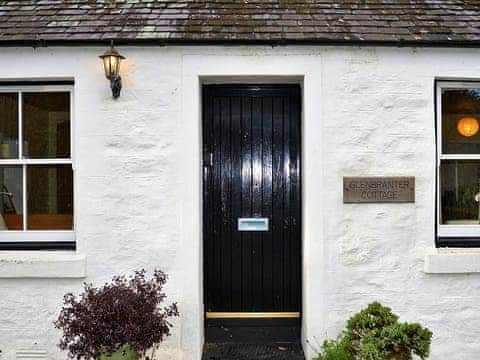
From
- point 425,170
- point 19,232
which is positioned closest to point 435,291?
point 425,170

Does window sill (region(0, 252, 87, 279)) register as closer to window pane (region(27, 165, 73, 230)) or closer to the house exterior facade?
the house exterior facade

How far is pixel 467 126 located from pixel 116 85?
3777 mm

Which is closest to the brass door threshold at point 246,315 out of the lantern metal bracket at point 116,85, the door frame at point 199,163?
the door frame at point 199,163

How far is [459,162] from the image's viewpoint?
549 cm

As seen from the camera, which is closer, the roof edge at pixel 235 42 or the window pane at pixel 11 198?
the roof edge at pixel 235 42

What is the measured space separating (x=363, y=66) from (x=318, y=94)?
0.55 m

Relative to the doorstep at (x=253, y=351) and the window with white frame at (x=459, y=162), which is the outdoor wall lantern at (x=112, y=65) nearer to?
the doorstep at (x=253, y=351)

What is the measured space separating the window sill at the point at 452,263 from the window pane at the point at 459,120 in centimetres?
113

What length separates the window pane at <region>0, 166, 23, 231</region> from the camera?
548 cm

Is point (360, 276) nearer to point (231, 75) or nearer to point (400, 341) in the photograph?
point (400, 341)

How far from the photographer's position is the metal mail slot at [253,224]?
18.9ft

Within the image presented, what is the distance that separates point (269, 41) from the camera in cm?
503

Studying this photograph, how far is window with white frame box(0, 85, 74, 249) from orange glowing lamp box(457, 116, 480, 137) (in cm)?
424

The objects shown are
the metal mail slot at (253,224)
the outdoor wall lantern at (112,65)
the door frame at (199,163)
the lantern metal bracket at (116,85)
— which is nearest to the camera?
the outdoor wall lantern at (112,65)
